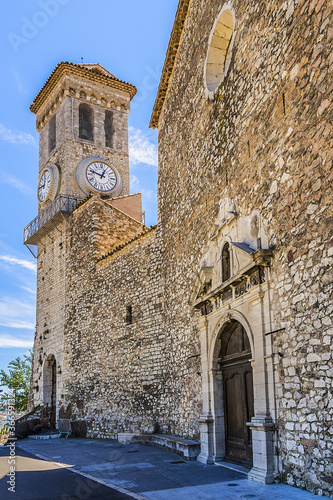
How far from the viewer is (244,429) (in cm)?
684

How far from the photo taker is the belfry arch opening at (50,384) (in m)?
17.6

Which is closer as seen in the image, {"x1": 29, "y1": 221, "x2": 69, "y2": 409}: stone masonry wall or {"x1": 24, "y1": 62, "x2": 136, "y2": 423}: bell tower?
{"x1": 29, "y1": 221, "x2": 69, "y2": 409}: stone masonry wall

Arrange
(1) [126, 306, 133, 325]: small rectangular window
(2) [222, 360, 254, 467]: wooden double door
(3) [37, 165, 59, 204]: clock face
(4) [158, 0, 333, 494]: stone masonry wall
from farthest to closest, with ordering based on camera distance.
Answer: (3) [37, 165, 59, 204]: clock face
(1) [126, 306, 133, 325]: small rectangular window
(2) [222, 360, 254, 467]: wooden double door
(4) [158, 0, 333, 494]: stone masonry wall

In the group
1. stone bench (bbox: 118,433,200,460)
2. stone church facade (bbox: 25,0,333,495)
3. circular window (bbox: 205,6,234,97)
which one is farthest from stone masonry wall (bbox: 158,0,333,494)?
stone bench (bbox: 118,433,200,460)

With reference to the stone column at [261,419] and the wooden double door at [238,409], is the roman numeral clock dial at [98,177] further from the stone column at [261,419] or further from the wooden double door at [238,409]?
the stone column at [261,419]

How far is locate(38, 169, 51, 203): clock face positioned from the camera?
2012 cm

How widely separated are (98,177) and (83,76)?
472 centimetres

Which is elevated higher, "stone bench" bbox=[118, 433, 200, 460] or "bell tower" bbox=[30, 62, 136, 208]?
"bell tower" bbox=[30, 62, 136, 208]

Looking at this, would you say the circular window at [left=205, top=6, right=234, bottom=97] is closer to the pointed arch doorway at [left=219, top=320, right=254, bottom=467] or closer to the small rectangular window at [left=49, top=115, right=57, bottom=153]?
the pointed arch doorway at [left=219, top=320, right=254, bottom=467]

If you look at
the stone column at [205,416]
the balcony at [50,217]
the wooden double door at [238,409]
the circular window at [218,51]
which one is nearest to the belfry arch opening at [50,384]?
the balcony at [50,217]

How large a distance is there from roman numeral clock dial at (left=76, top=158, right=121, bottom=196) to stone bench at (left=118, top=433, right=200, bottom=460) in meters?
11.2

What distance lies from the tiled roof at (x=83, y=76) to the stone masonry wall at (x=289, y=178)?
41.2 ft

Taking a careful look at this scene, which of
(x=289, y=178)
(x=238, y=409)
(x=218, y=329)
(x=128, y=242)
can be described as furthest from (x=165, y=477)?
(x=128, y=242)

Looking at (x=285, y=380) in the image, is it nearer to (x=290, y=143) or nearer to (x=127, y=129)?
(x=290, y=143)
